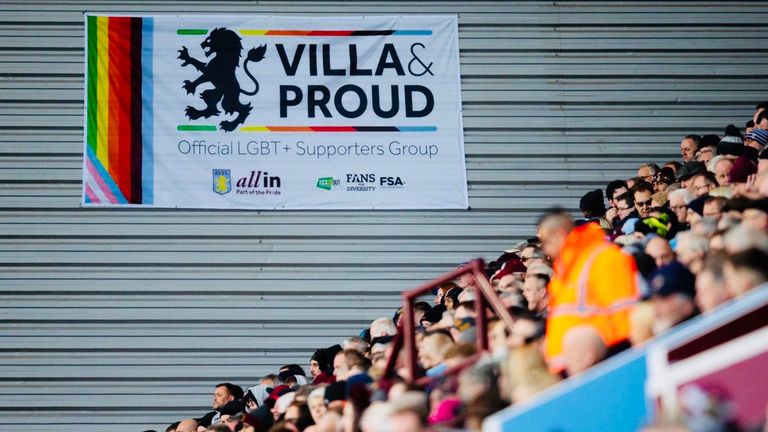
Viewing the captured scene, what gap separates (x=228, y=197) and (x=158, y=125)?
122 cm

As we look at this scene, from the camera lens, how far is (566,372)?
21.5ft

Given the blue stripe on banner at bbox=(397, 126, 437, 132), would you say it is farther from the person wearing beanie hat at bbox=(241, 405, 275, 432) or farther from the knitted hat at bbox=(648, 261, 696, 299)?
the knitted hat at bbox=(648, 261, 696, 299)

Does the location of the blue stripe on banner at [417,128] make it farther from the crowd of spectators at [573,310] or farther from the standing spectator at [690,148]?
the crowd of spectators at [573,310]

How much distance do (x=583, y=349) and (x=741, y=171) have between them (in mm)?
3453

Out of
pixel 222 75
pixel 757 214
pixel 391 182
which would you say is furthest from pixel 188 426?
pixel 757 214

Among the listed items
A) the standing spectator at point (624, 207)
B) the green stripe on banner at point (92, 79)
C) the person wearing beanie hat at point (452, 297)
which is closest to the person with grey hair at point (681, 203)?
the standing spectator at point (624, 207)

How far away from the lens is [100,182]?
589 inches

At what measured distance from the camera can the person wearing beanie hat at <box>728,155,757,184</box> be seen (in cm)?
889

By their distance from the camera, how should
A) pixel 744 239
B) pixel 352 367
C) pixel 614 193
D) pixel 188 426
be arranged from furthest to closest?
pixel 188 426
pixel 614 193
pixel 352 367
pixel 744 239

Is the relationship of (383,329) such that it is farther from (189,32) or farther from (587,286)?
(189,32)

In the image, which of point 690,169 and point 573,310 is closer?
point 573,310

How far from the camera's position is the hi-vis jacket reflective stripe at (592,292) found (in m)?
6.42

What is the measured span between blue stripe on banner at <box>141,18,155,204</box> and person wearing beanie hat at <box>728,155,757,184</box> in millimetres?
7940

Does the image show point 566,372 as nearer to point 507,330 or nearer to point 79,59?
point 507,330
